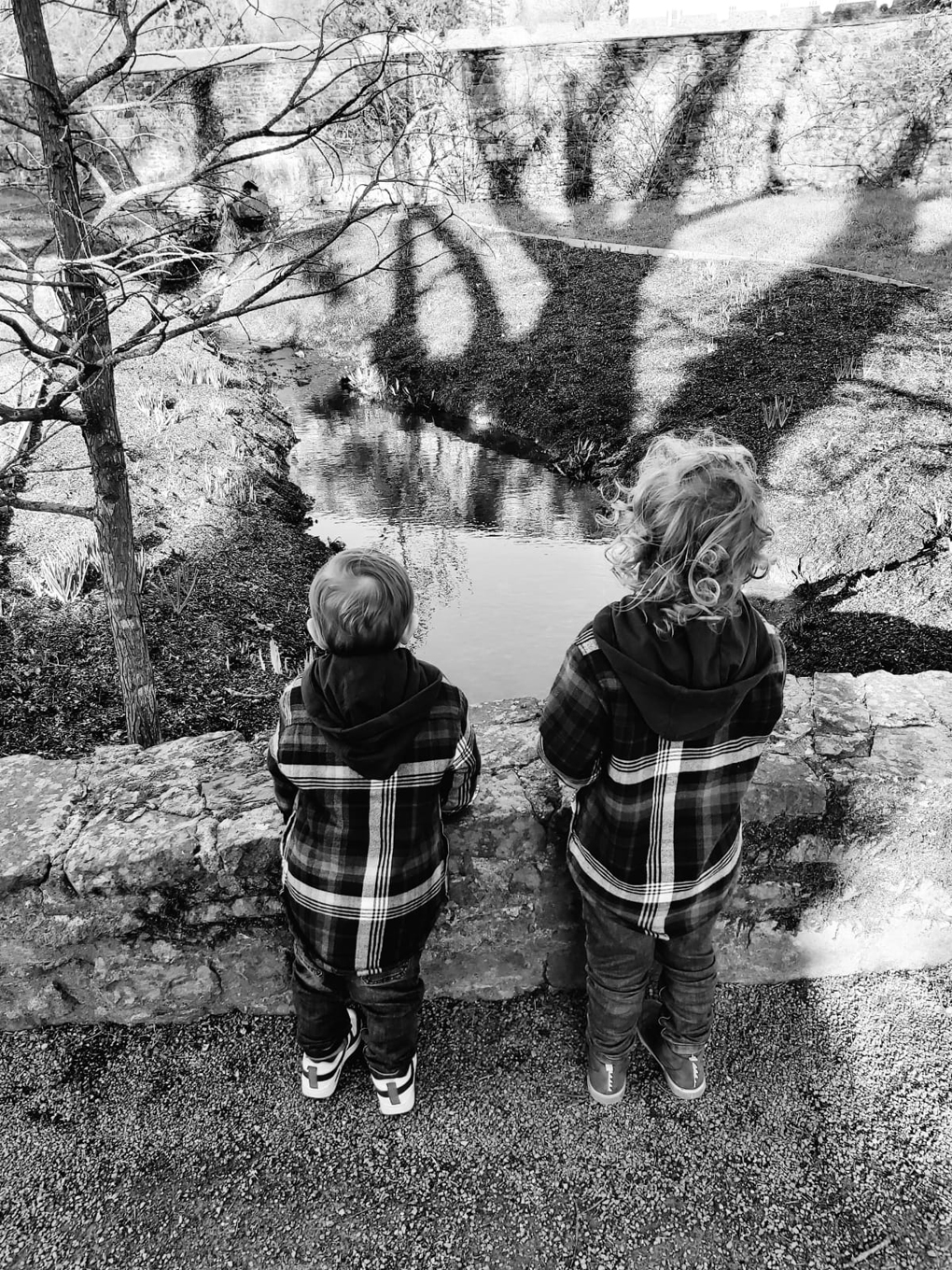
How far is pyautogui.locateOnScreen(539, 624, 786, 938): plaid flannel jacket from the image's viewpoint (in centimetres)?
164

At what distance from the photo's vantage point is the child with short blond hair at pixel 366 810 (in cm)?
160

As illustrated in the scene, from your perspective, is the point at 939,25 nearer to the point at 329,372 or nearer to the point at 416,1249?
the point at 329,372

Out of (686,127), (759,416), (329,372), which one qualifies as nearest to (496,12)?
(686,127)

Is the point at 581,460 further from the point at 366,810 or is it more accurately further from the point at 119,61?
the point at 366,810

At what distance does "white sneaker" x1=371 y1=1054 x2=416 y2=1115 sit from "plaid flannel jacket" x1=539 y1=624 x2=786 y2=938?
627 mm

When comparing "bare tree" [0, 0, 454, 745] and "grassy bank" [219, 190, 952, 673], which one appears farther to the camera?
"grassy bank" [219, 190, 952, 673]

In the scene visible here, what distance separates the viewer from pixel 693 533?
1.53 meters

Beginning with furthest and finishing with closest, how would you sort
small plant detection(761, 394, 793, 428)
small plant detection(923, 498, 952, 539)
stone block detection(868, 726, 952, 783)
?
small plant detection(761, 394, 793, 428), small plant detection(923, 498, 952, 539), stone block detection(868, 726, 952, 783)

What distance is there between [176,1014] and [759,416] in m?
7.37

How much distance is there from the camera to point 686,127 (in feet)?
59.5

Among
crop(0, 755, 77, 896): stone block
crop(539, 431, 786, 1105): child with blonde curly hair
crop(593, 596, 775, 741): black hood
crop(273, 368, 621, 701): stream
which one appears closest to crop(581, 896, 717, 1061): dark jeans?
crop(539, 431, 786, 1105): child with blonde curly hair

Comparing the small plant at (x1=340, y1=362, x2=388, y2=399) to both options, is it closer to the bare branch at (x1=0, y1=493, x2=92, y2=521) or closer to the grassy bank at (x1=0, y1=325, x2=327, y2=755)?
the grassy bank at (x1=0, y1=325, x2=327, y2=755)

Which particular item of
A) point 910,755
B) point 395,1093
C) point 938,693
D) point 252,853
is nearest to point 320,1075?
point 395,1093

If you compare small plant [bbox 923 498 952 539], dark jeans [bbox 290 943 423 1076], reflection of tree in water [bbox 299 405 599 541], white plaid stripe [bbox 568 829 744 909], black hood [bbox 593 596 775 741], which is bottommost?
reflection of tree in water [bbox 299 405 599 541]
